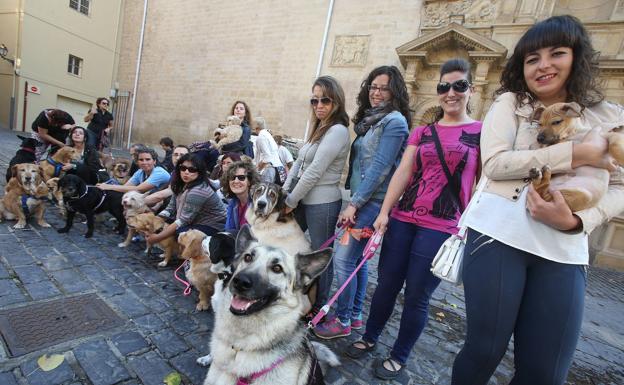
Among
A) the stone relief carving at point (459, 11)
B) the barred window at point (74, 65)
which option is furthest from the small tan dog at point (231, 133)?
the barred window at point (74, 65)

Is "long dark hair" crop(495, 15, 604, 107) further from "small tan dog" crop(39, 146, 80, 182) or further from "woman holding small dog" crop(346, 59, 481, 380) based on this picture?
"small tan dog" crop(39, 146, 80, 182)

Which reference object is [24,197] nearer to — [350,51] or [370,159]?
[370,159]

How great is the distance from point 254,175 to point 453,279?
9.13ft

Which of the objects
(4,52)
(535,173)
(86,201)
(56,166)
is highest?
(4,52)

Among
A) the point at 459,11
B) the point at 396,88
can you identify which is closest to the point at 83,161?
the point at 396,88

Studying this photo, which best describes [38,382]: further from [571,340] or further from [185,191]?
[571,340]

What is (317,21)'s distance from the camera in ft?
45.4

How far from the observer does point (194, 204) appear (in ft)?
13.2

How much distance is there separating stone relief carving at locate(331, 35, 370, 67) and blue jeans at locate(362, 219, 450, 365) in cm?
1229

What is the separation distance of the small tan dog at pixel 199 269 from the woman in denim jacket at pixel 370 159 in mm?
1200

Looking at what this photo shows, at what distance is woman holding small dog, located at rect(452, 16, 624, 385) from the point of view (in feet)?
4.33

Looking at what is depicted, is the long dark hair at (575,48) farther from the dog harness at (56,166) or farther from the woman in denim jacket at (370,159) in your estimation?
the dog harness at (56,166)

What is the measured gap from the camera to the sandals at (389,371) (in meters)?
2.49

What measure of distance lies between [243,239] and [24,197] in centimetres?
446
